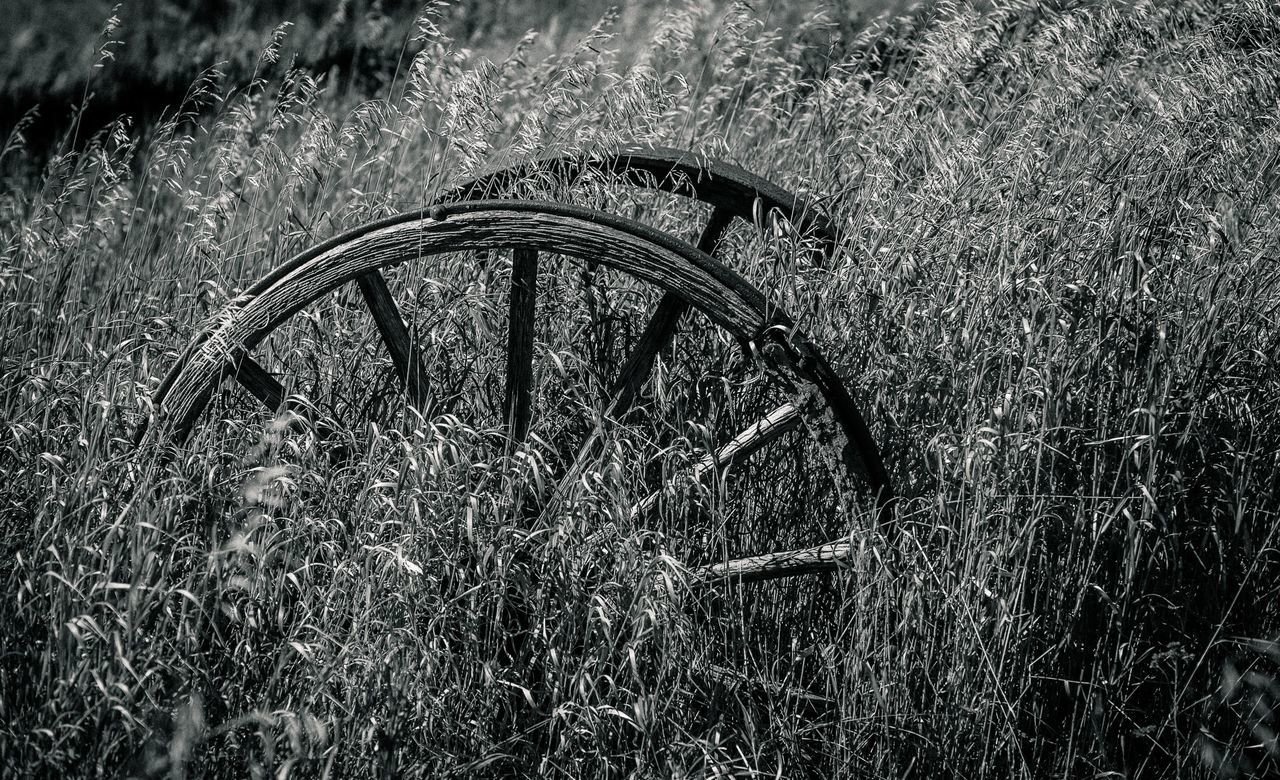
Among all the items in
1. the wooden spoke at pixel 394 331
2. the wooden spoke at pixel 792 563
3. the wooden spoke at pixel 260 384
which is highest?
the wooden spoke at pixel 394 331

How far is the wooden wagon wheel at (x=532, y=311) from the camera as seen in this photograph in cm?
244

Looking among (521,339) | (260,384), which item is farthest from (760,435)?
(260,384)

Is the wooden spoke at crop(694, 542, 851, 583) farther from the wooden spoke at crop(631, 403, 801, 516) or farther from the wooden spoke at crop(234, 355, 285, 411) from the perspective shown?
the wooden spoke at crop(234, 355, 285, 411)

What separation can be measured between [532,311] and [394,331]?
1.25 feet

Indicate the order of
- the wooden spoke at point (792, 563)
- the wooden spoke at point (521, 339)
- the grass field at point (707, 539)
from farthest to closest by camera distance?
the wooden spoke at point (521, 339), the wooden spoke at point (792, 563), the grass field at point (707, 539)

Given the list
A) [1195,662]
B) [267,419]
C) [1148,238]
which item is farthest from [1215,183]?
[267,419]

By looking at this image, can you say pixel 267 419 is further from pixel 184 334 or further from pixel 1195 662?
pixel 1195 662

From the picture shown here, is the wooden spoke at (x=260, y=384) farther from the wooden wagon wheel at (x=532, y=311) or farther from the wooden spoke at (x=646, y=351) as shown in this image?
the wooden spoke at (x=646, y=351)

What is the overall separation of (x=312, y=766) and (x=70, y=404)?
1291mm

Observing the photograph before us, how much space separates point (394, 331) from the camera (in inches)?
101

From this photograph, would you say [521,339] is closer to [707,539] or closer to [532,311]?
[532,311]

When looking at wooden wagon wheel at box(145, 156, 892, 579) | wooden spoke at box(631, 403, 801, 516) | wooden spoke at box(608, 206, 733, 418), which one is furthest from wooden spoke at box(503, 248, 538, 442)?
wooden spoke at box(631, 403, 801, 516)

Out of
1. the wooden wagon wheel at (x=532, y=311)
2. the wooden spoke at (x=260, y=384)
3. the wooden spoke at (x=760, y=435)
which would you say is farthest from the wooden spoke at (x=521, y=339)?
the wooden spoke at (x=260, y=384)

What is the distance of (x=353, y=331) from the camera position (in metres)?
3.04
